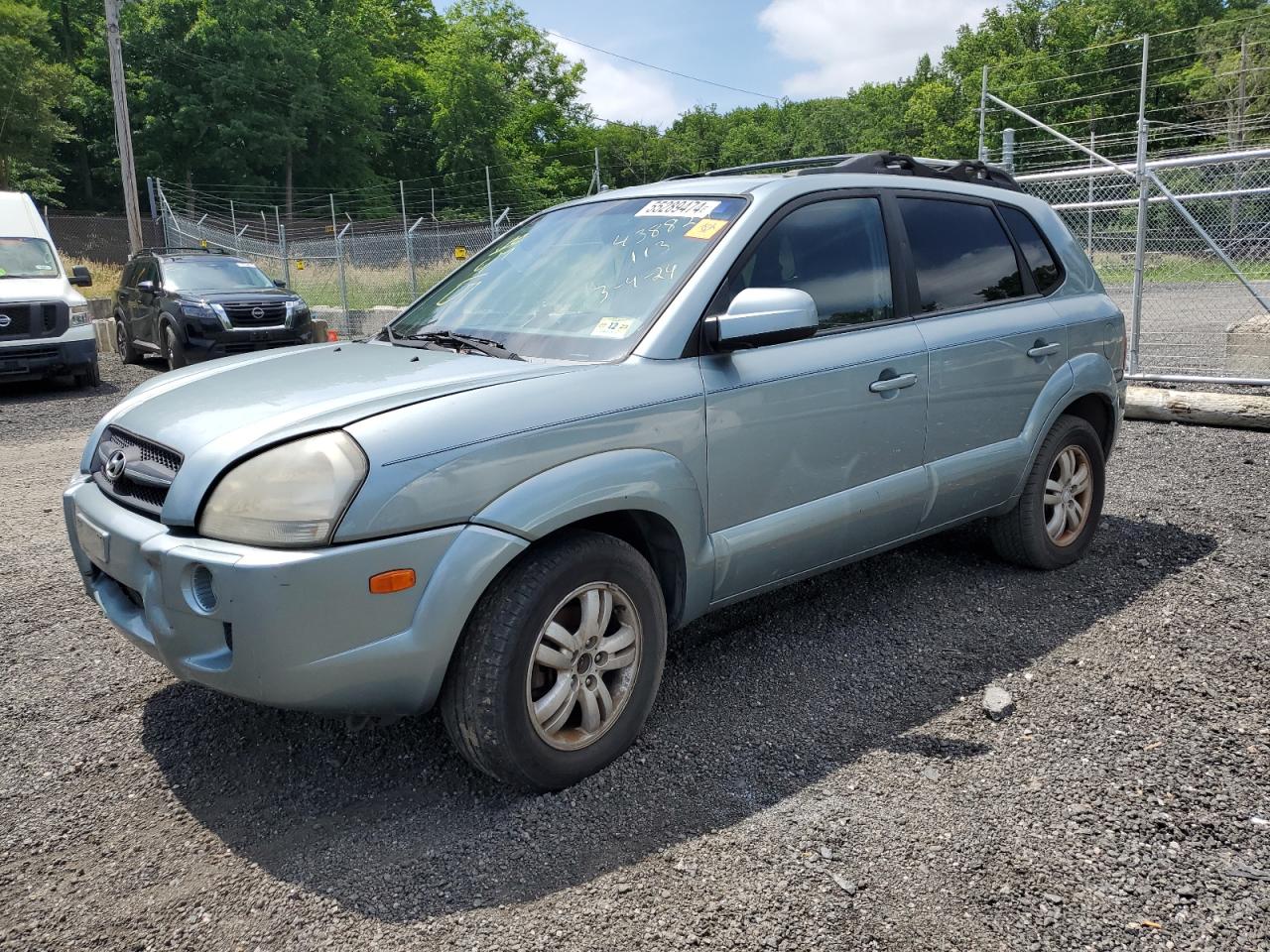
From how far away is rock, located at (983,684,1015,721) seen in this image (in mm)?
3377

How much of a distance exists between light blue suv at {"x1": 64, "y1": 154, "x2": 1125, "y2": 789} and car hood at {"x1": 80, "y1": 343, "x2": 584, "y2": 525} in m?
0.01

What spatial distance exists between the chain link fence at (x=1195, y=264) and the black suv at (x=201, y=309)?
932 centimetres

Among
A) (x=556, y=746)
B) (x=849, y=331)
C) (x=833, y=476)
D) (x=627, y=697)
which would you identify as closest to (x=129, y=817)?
(x=556, y=746)

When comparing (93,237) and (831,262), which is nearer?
(831,262)

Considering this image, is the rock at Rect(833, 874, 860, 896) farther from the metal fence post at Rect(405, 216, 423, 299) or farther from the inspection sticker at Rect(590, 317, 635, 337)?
the metal fence post at Rect(405, 216, 423, 299)

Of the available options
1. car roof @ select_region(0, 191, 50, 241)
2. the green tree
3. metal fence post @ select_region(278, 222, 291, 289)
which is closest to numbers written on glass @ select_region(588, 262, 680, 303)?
car roof @ select_region(0, 191, 50, 241)

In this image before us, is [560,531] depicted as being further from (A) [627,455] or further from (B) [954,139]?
(B) [954,139]

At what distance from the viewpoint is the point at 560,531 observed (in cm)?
284

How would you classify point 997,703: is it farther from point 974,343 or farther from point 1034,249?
point 1034,249

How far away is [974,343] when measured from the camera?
161 inches

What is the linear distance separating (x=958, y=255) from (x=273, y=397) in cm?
289

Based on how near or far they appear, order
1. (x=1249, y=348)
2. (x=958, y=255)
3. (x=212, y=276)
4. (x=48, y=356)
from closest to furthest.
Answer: (x=958, y=255), (x=1249, y=348), (x=48, y=356), (x=212, y=276)

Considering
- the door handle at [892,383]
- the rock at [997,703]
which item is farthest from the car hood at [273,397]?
the rock at [997,703]

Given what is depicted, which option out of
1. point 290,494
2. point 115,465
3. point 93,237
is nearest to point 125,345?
point 115,465
